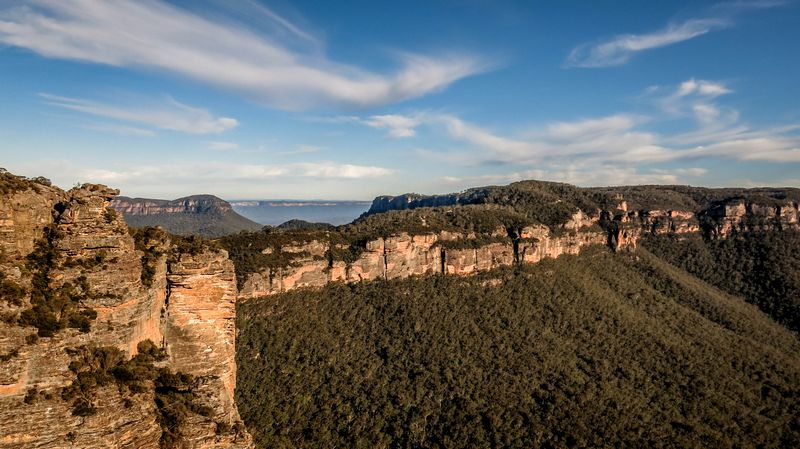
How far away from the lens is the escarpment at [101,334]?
453 inches

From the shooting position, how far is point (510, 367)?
6016cm

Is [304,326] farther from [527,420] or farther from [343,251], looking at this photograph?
[527,420]

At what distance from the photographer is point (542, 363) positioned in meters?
61.8

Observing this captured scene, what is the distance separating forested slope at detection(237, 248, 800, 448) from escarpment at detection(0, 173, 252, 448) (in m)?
29.9

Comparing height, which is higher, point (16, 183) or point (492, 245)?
point (16, 183)

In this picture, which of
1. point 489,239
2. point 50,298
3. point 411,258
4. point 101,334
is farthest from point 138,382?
point 489,239

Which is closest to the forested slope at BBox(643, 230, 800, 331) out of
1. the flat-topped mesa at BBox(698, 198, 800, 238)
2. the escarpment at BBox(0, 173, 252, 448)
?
the flat-topped mesa at BBox(698, 198, 800, 238)

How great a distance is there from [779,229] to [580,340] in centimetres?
9466

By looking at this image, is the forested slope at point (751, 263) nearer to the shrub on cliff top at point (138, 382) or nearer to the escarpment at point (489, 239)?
the escarpment at point (489, 239)

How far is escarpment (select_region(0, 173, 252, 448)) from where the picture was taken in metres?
11.5

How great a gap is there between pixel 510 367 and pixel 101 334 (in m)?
56.3

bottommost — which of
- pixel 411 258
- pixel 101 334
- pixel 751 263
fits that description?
pixel 751 263

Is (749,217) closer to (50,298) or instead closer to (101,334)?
(101,334)

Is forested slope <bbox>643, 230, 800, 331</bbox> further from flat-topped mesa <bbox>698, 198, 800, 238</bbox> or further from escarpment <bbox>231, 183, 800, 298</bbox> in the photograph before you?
escarpment <bbox>231, 183, 800, 298</bbox>
